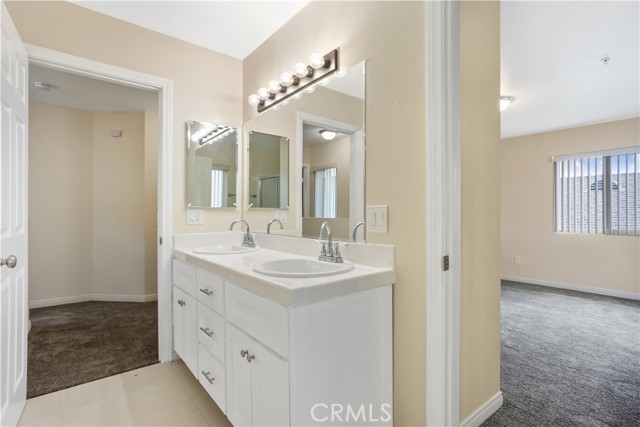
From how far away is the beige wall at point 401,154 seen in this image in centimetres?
128

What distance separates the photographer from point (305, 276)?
1.21 metres

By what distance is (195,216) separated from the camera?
7.67ft

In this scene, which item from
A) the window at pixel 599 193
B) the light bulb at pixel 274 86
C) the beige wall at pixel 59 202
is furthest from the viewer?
the window at pixel 599 193

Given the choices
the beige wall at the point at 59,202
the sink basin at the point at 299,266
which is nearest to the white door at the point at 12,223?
the sink basin at the point at 299,266

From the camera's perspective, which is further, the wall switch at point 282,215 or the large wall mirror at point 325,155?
the wall switch at point 282,215

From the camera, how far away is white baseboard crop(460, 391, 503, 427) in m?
1.47

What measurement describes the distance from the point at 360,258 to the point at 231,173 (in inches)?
57.4

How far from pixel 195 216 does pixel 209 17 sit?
1.35m

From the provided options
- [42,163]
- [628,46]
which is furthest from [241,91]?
[628,46]

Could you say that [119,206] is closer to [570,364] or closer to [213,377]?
[213,377]

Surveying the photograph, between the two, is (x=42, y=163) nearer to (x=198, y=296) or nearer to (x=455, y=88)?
(x=198, y=296)

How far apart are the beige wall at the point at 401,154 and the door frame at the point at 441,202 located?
0.04 m

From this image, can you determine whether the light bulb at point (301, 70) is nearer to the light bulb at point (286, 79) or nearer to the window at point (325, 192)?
the light bulb at point (286, 79)

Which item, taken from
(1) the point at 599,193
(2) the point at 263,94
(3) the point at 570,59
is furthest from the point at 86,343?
(1) the point at 599,193
